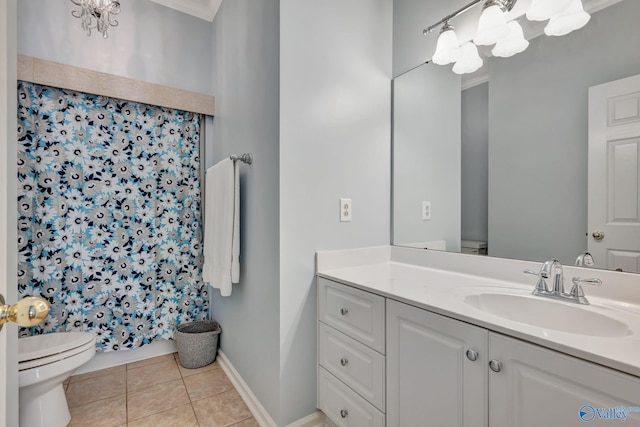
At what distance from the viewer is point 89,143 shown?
201 cm

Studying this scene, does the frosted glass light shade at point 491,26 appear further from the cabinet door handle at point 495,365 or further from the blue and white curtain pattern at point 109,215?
the blue and white curtain pattern at point 109,215

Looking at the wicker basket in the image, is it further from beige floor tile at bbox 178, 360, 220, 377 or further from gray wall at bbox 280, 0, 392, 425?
gray wall at bbox 280, 0, 392, 425

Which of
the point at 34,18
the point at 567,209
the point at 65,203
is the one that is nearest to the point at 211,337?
the point at 65,203

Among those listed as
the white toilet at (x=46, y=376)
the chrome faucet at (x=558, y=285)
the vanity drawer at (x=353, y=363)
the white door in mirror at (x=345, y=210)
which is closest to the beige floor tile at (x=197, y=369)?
the white toilet at (x=46, y=376)

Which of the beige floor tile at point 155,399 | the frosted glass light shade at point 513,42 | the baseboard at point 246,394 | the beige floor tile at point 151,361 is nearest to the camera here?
the frosted glass light shade at point 513,42

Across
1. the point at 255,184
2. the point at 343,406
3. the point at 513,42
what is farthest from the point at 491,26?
the point at 343,406

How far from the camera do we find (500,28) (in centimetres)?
128

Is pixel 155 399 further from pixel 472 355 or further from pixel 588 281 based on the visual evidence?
pixel 588 281

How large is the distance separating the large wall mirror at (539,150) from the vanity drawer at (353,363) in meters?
0.70

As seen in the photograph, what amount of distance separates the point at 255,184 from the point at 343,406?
116 cm

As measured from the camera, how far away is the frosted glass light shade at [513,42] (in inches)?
49.7

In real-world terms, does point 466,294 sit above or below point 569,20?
below

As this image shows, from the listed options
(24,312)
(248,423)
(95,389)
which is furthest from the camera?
(95,389)

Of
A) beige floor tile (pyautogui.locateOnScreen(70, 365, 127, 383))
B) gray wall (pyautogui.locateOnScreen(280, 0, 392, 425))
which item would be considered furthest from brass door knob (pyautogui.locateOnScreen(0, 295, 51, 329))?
beige floor tile (pyautogui.locateOnScreen(70, 365, 127, 383))
